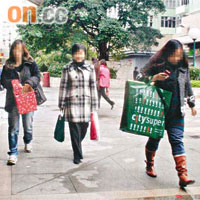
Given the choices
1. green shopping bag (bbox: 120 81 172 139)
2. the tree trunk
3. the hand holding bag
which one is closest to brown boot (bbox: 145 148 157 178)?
green shopping bag (bbox: 120 81 172 139)

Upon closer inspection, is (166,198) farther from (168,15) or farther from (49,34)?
(168,15)

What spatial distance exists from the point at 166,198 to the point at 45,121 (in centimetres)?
597

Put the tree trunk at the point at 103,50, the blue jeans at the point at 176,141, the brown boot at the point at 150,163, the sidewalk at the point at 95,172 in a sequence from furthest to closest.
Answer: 1. the tree trunk at the point at 103,50
2. the brown boot at the point at 150,163
3. the blue jeans at the point at 176,141
4. the sidewalk at the point at 95,172

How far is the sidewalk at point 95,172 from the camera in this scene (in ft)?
13.7

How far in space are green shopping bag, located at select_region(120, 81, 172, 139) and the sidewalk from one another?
662 mm

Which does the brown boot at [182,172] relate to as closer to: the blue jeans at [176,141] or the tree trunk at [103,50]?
the blue jeans at [176,141]

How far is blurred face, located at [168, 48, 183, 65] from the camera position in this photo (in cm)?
451

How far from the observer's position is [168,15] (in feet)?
167

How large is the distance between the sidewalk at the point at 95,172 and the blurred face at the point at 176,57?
1.47 metres

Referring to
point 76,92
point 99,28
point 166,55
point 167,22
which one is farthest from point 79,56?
point 167,22

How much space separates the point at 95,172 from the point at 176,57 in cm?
181

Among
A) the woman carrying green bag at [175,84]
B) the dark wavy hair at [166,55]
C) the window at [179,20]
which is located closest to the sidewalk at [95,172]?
the woman carrying green bag at [175,84]

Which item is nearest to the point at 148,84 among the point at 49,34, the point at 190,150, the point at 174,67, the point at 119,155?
the point at 174,67

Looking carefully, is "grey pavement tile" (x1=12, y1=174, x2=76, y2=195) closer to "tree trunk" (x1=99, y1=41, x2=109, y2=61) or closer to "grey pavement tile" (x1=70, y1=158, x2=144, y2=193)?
"grey pavement tile" (x1=70, y1=158, x2=144, y2=193)
